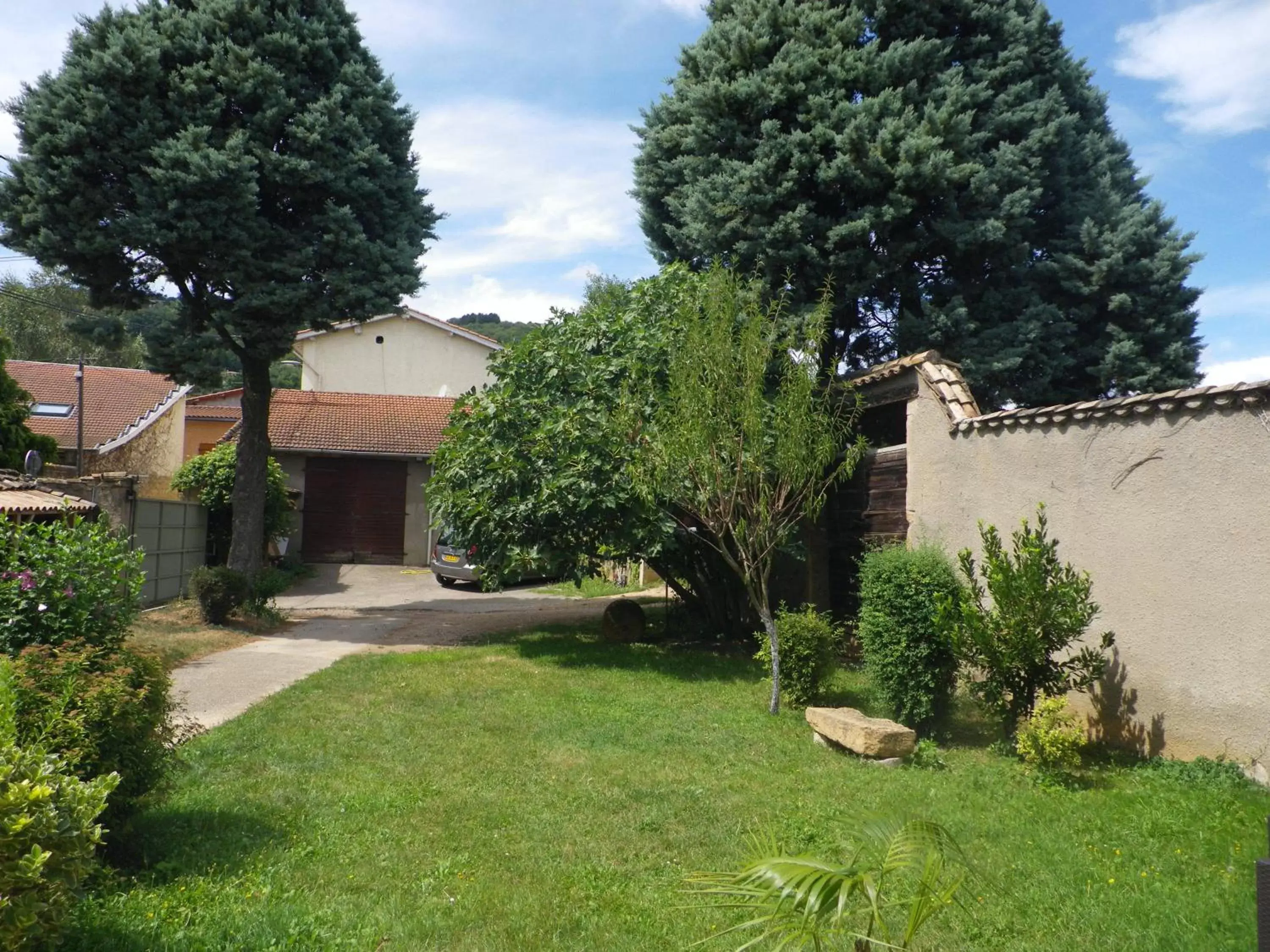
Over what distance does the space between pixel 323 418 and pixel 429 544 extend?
5189 mm

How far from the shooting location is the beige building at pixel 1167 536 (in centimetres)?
621

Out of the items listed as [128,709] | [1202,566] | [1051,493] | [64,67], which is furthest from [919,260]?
[64,67]

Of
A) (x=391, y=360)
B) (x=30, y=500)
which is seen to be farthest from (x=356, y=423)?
(x=30, y=500)

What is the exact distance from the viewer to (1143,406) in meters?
7.00

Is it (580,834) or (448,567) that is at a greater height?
(448,567)

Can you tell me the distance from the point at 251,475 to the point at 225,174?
519 centimetres

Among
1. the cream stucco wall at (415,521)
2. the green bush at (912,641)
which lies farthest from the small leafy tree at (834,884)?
the cream stucco wall at (415,521)

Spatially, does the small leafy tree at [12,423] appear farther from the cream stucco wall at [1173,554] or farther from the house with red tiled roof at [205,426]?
the cream stucco wall at [1173,554]

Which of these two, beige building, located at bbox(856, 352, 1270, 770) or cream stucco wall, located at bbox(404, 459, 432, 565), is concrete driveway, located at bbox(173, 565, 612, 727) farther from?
beige building, located at bbox(856, 352, 1270, 770)

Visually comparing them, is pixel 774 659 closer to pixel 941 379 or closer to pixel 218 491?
pixel 941 379

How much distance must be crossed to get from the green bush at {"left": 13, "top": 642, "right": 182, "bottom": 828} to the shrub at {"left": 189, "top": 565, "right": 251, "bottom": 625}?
9.88 metres

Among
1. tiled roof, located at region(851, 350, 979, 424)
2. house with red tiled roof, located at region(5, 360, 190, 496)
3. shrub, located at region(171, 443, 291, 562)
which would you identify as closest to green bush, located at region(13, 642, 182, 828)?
tiled roof, located at region(851, 350, 979, 424)

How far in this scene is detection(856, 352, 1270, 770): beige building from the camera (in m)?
6.21

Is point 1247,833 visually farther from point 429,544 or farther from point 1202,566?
point 429,544
